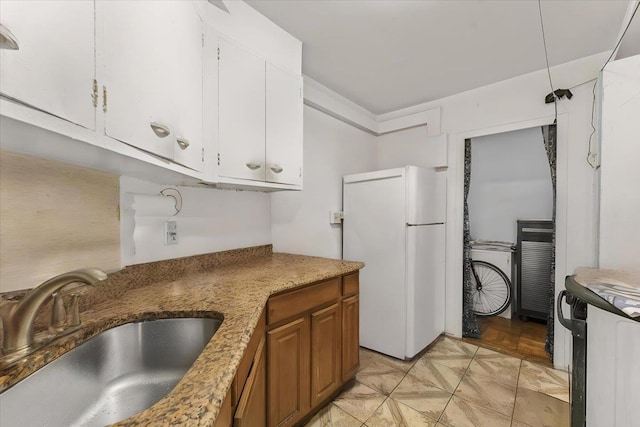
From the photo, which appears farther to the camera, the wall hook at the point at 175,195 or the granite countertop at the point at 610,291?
the wall hook at the point at 175,195

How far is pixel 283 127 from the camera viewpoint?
1.74 meters

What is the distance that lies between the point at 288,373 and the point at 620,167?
2099 millimetres

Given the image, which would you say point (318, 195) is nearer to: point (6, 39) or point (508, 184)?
point (6, 39)

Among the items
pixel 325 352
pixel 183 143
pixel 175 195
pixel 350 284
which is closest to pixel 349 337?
pixel 325 352

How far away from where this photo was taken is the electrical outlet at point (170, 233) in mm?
1530

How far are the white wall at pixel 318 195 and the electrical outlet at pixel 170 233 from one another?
0.78 meters

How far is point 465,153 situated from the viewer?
271 cm

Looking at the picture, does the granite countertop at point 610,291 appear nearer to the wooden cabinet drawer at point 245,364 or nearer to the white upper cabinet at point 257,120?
the wooden cabinet drawer at point 245,364

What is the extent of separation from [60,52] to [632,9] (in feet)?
8.64

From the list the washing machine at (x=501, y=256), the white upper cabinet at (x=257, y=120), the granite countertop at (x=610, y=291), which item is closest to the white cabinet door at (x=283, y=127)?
the white upper cabinet at (x=257, y=120)

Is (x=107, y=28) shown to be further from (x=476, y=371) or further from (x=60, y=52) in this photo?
(x=476, y=371)

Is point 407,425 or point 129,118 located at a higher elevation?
point 129,118

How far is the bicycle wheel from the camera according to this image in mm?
3289

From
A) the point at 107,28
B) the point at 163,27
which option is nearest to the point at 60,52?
the point at 107,28
